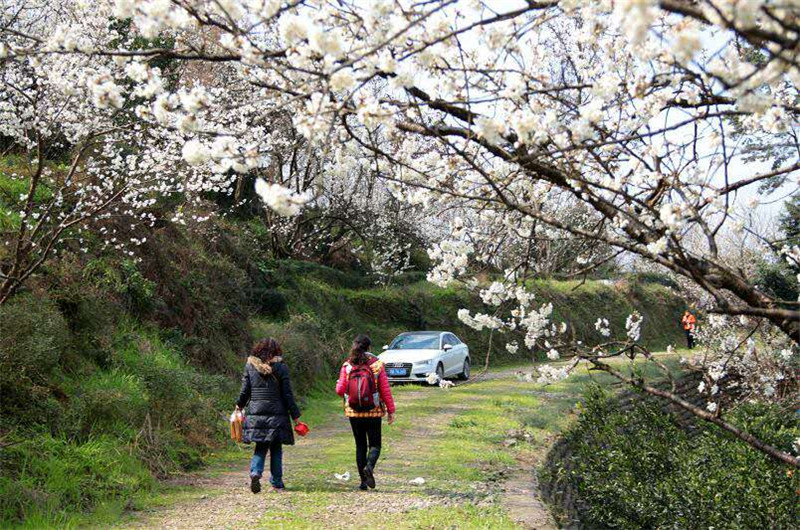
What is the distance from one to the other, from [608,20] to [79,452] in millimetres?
6644

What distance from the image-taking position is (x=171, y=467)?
9.02 meters

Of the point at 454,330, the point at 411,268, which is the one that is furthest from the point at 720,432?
the point at 411,268

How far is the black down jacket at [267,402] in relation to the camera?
26.7 feet

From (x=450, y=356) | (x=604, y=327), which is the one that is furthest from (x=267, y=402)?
(x=450, y=356)

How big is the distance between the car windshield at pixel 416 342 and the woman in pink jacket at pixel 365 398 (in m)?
12.2

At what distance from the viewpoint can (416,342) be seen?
69.5 ft

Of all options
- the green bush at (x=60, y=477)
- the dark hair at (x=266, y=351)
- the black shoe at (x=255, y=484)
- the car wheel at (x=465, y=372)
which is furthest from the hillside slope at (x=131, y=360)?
the car wheel at (x=465, y=372)

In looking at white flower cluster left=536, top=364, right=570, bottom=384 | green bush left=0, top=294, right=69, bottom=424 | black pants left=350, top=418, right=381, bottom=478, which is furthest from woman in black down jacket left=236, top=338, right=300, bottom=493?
white flower cluster left=536, top=364, right=570, bottom=384

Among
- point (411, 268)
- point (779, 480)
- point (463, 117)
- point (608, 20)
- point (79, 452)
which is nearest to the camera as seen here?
point (463, 117)

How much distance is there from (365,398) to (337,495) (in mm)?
1080

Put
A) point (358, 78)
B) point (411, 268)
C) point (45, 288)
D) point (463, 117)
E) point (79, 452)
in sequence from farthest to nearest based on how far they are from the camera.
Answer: point (411, 268) < point (45, 288) < point (79, 452) < point (463, 117) < point (358, 78)

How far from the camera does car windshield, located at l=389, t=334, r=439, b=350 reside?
20.8 m

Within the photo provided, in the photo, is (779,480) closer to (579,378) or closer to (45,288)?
(45,288)

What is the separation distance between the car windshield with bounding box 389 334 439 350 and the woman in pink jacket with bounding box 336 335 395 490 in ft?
40.0
